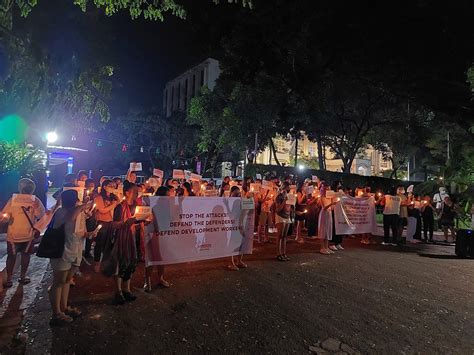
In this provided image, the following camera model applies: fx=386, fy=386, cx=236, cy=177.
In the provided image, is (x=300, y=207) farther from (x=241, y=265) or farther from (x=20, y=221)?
(x=20, y=221)

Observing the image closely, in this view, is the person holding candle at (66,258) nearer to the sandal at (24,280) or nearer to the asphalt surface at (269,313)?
the asphalt surface at (269,313)

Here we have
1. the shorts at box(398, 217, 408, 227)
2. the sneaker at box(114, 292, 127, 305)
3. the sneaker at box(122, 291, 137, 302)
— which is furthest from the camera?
the shorts at box(398, 217, 408, 227)

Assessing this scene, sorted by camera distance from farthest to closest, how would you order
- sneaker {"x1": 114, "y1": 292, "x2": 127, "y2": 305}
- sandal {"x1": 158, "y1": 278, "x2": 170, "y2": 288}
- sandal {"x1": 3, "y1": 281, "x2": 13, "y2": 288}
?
1. sandal {"x1": 158, "y1": 278, "x2": 170, "y2": 288}
2. sandal {"x1": 3, "y1": 281, "x2": 13, "y2": 288}
3. sneaker {"x1": 114, "y1": 292, "x2": 127, "y2": 305}

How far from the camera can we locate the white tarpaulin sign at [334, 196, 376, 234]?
36.1 ft

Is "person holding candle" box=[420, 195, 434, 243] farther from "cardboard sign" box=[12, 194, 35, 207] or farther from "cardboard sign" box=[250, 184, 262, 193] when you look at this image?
"cardboard sign" box=[12, 194, 35, 207]

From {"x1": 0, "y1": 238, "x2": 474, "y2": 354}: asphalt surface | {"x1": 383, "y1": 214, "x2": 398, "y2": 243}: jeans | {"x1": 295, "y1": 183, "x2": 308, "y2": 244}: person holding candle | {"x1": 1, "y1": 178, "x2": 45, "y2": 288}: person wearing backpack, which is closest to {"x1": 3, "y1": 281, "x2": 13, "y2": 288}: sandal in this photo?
{"x1": 1, "y1": 178, "x2": 45, "y2": 288}: person wearing backpack

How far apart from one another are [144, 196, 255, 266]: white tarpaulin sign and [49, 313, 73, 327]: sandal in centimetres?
165

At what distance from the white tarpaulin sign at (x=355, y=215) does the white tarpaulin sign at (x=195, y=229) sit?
3853 millimetres

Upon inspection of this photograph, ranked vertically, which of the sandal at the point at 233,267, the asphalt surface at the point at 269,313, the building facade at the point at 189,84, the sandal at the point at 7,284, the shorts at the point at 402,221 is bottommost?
the asphalt surface at the point at 269,313

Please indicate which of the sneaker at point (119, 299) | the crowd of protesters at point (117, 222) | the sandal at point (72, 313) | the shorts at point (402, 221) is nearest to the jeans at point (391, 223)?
the crowd of protesters at point (117, 222)

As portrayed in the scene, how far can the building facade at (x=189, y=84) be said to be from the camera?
197 feet

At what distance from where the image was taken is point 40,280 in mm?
6797

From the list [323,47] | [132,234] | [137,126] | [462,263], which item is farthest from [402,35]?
[137,126]

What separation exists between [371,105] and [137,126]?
25.3 m
